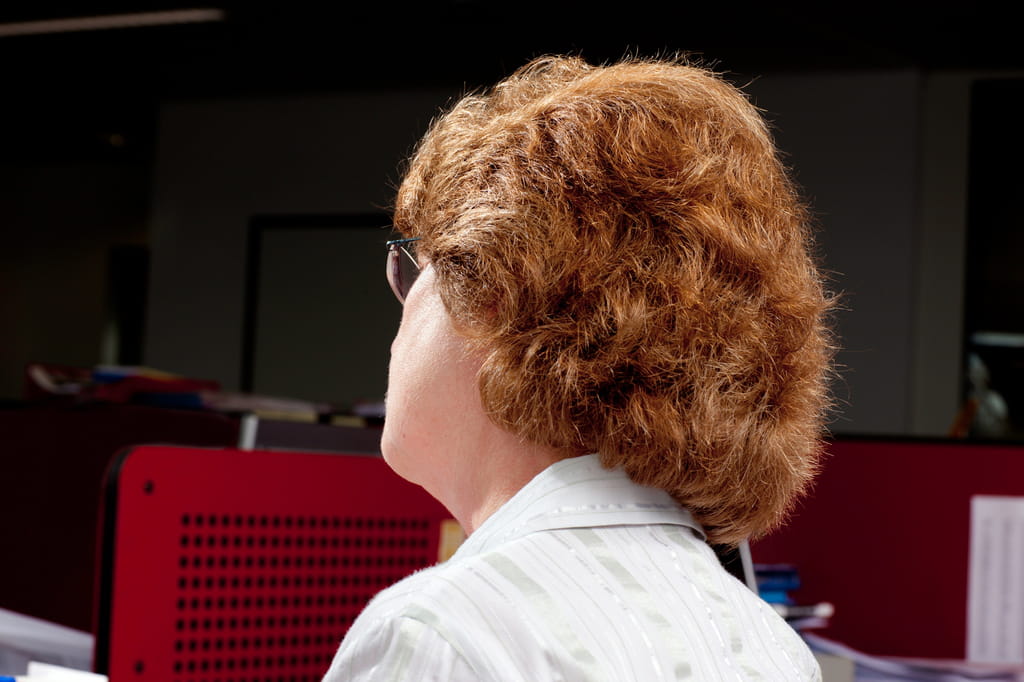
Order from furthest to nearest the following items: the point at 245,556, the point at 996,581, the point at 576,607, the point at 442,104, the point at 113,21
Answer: the point at 442,104 < the point at 113,21 < the point at 996,581 < the point at 245,556 < the point at 576,607

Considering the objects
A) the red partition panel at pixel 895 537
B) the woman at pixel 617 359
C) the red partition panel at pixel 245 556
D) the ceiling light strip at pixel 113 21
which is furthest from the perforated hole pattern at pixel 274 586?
the ceiling light strip at pixel 113 21

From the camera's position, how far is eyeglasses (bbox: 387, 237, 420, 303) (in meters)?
0.81

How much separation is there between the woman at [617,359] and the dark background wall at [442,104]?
3.52 m

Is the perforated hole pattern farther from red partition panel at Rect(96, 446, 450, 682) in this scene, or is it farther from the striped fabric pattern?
the striped fabric pattern

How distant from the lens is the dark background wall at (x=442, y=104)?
527 cm

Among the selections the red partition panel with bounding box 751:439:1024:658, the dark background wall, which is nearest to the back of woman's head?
the red partition panel with bounding box 751:439:1024:658

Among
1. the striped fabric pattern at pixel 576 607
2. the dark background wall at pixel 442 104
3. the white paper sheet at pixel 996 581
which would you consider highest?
the dark background wall at pixel 442 104

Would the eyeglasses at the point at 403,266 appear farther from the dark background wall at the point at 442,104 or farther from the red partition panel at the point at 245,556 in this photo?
the dark background wall at the point at 442,104

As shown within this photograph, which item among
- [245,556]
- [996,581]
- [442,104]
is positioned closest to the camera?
[245,556]

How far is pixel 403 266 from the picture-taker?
0.82m

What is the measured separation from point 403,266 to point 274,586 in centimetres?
65

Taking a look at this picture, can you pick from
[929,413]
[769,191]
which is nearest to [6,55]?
[929,413]

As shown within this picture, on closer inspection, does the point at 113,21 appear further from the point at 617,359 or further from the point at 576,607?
the point at 576,607

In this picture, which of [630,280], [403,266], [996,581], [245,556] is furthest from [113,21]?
[630,280]
